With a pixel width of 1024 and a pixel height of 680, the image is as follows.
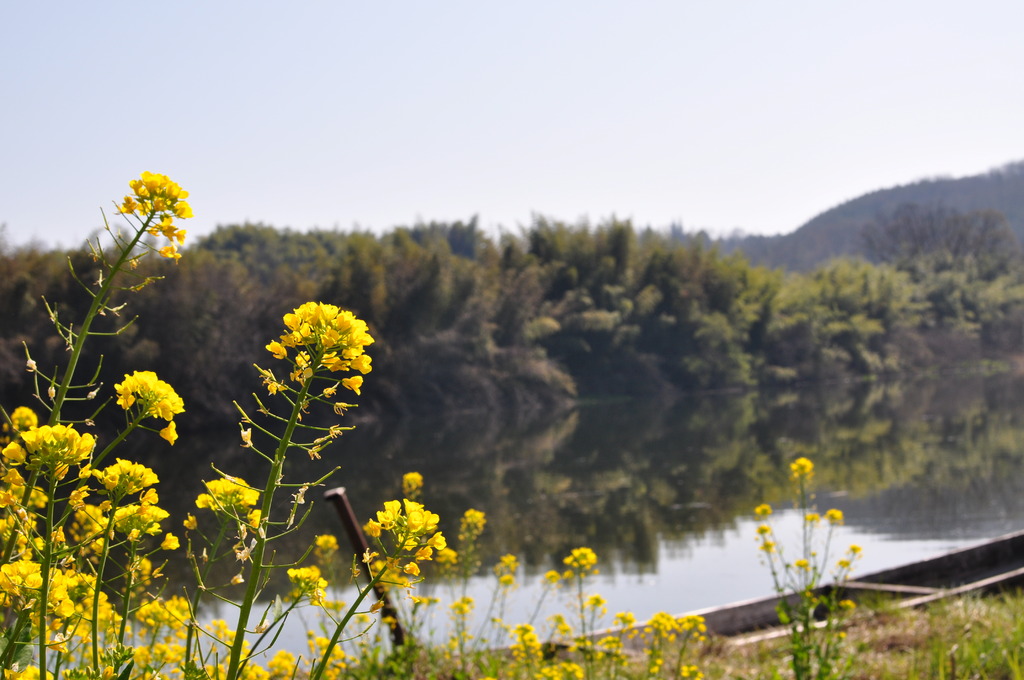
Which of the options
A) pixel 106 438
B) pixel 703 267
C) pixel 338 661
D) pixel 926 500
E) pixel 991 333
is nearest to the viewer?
pixel 338 661

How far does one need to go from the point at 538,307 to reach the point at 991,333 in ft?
77.0

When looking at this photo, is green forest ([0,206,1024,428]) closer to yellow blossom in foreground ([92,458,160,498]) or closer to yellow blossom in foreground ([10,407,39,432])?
yellow blossom in foreground ([10,407,39,432])

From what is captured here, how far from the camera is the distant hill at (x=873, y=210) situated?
3826 inches

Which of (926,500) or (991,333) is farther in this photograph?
(991,333)

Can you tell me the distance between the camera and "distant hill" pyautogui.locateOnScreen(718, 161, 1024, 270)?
97188 millimetres

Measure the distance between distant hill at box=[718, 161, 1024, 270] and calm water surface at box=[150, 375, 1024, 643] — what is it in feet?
252

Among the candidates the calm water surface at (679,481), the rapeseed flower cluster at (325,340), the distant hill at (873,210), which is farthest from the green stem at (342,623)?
the distant hill at (873,210)

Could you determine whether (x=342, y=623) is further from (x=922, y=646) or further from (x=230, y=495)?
(x=922, y=646)

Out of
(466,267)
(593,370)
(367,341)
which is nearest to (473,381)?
(466,267)

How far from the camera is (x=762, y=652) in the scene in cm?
383

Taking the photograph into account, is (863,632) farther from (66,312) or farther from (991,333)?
(991,333)

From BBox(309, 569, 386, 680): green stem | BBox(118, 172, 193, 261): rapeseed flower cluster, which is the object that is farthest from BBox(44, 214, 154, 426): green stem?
BBox(309, 569, 386, 680): green stem

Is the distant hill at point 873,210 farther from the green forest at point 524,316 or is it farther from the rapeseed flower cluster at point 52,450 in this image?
the rapeseed flower cluster at point 52,450

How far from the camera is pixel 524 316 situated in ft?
86.1
